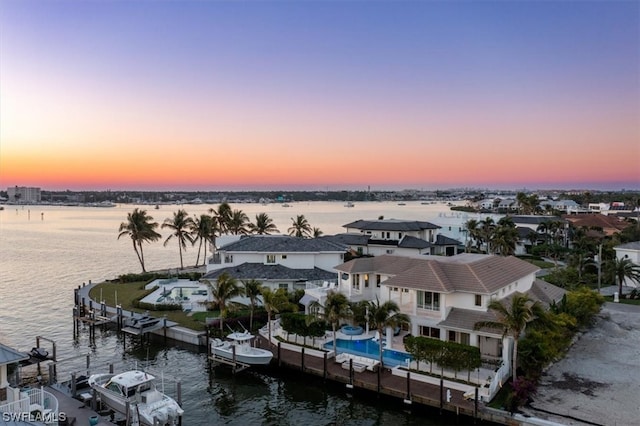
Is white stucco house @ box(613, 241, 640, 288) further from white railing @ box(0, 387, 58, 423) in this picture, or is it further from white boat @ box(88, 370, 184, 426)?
white railing @ box(0, 387, 58, 423)

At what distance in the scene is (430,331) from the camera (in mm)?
32781

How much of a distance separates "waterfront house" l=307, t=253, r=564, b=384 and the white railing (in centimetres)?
2040

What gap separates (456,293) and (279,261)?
25487 mm

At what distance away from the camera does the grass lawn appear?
42656 millimetres

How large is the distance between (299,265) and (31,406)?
34615mm

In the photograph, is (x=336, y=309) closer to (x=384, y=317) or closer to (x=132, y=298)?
(x=384, y=317)

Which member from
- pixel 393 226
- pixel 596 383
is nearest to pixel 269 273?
pixel 393 226

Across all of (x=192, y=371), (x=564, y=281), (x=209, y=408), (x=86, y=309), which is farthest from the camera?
(x=564, y=281)

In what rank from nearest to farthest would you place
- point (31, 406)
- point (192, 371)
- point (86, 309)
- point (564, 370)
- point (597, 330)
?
point (31, 406) → point (564, 370) → point (192, 371) → point (597, 330) → point (86, 309)

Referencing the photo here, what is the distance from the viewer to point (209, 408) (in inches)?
1107

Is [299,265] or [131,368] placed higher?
[299,265]

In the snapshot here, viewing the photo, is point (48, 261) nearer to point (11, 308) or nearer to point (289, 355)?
point (11, 308)

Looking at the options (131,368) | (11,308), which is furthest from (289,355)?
(11,308)

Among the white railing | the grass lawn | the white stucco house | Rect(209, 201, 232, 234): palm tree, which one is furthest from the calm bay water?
the white stucco house
